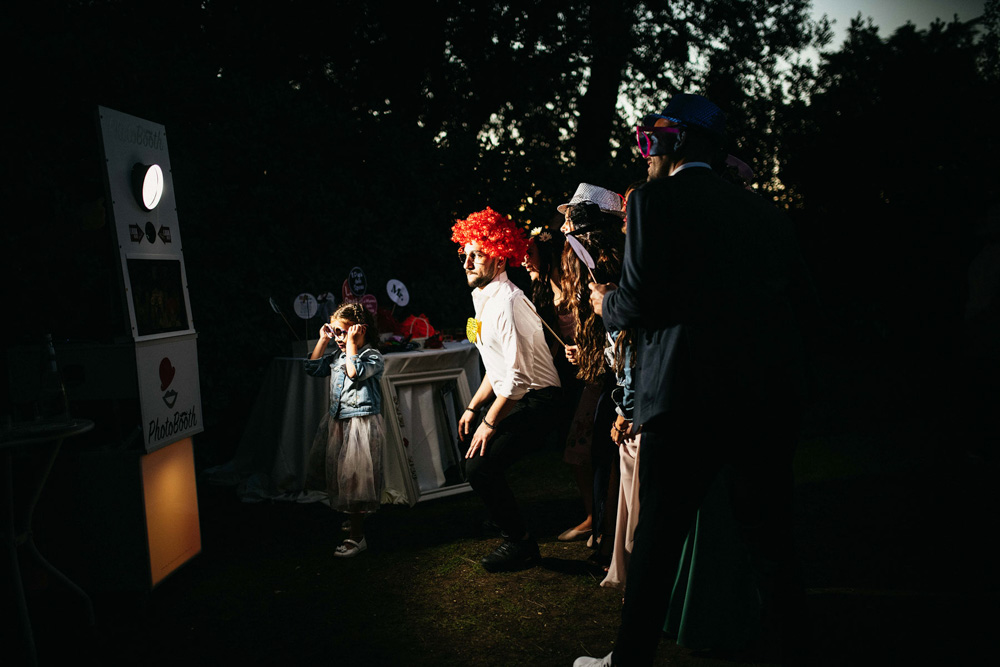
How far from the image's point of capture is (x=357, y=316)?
4.52 m

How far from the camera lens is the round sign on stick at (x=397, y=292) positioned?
245 inches

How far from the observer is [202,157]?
5.89 m

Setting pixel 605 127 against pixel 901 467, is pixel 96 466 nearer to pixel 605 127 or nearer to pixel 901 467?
pixel 901 467

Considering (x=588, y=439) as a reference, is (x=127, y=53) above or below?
above

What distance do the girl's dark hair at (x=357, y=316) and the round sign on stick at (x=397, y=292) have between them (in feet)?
5.22

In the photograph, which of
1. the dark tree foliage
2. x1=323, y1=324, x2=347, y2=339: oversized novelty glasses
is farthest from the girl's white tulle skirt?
the dark tree foliage

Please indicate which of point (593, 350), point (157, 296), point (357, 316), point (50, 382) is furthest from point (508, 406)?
point (50, 382)

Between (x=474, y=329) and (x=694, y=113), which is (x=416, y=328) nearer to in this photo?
(x=474, y=329)

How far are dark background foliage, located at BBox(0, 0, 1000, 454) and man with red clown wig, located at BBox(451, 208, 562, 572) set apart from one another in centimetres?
177

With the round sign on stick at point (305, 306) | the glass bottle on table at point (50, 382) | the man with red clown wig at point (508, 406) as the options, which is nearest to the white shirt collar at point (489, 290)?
the man with red clown wig at point (508, 406)

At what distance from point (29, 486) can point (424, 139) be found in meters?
5.16

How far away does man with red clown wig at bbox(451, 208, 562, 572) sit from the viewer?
3.70 m

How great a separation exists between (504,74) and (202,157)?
179 inches

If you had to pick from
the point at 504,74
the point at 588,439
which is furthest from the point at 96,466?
the point at 504,74
